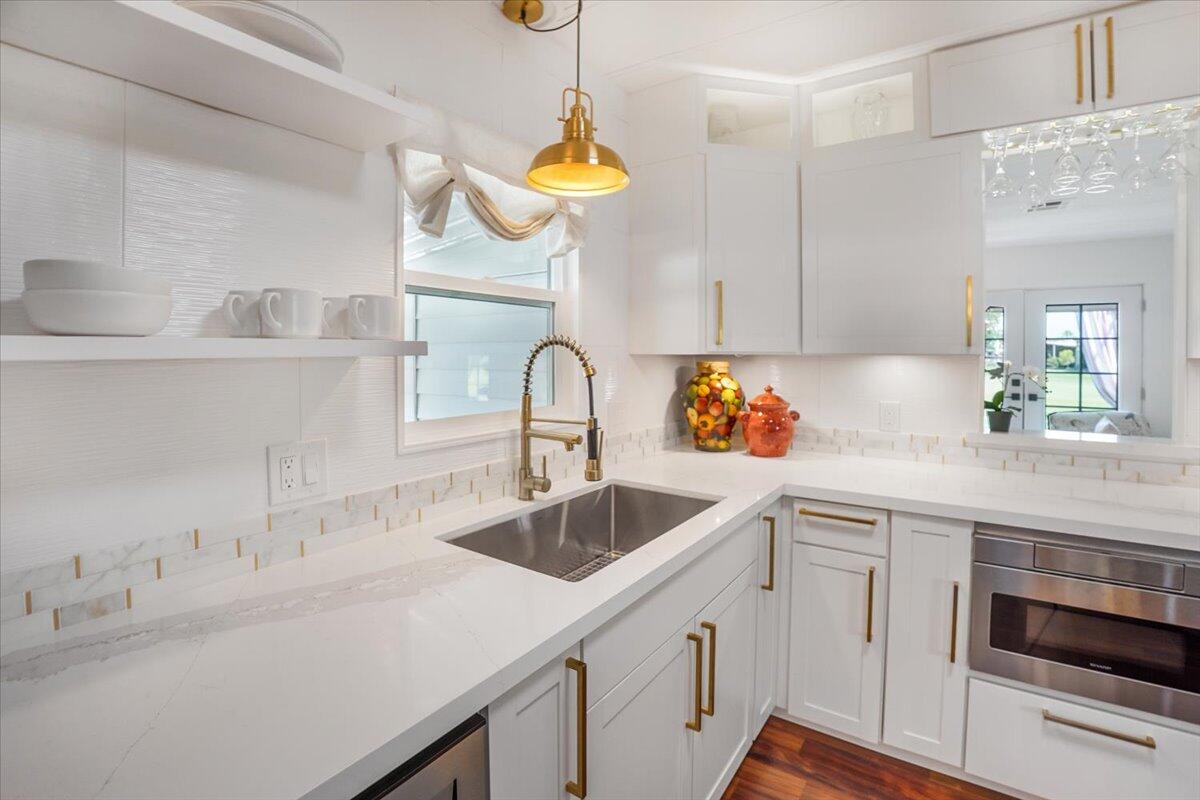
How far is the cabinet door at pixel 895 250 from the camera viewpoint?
1959 millimetres

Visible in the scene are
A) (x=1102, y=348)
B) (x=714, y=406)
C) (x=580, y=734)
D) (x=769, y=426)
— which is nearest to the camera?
(x=580, y=734)

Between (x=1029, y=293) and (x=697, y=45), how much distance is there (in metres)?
1.45

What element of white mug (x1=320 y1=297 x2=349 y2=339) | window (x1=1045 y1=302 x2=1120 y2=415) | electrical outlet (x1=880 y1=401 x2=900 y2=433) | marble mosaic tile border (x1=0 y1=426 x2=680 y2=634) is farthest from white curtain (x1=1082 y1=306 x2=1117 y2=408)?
A: white mug (x1=320 y1=297 x2=349 y2=339)

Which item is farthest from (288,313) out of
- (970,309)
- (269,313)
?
(970,309)

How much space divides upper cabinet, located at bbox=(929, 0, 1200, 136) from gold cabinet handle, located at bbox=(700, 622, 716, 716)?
5.82 ft

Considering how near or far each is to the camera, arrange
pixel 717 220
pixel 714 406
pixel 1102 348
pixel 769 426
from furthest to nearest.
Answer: pixel 714 406 → pixel 769 426 → pixel 717 220 → pixel 1102 348

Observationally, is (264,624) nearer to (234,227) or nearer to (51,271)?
(51,271)

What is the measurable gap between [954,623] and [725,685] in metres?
0.70

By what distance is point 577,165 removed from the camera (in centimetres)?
131

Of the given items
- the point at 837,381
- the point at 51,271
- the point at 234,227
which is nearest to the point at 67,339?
the point at 51,271

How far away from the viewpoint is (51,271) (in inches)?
29.1

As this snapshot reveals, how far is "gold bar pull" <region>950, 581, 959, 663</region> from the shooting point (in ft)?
5.52

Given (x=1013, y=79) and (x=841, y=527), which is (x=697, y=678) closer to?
Result: (x=841, y=527)

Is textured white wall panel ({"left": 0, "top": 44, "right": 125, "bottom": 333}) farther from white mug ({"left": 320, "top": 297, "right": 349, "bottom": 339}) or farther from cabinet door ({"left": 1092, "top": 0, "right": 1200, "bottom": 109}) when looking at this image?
cabinet door ({"left": 1092, "top": 0, "right": 1200, "bottom": 109})
